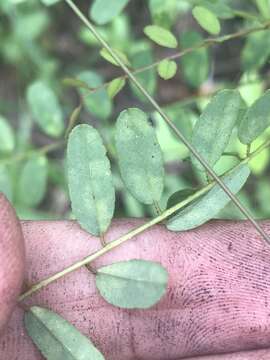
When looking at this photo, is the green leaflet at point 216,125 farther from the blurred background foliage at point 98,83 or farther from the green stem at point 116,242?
the blurred background foliage at point 98,83

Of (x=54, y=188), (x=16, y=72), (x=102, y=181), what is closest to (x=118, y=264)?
(x=102, y=181)

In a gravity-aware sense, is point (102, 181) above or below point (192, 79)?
above

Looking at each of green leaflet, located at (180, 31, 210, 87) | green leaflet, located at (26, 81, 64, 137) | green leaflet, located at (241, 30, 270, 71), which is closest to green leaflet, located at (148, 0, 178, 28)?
green leaflet, located at (180, 31, 210, 87)

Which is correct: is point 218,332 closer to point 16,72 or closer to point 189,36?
point 189,36

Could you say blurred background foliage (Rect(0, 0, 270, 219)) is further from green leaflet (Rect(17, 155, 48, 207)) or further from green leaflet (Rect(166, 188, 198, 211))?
green leaflet (Rect(166, 188, 198, 211))

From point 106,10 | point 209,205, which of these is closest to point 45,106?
point 106,10

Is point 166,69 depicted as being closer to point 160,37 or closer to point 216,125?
point 160,37
